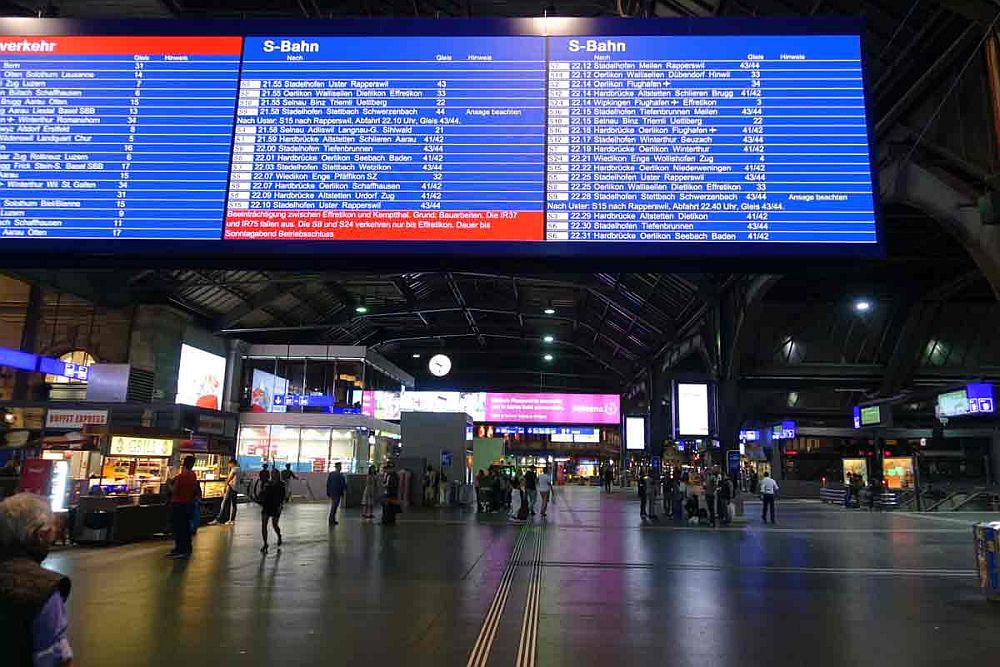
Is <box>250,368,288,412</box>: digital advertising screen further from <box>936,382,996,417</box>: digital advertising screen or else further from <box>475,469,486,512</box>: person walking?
<box>936,382,996,417</box>: digital advertising screen

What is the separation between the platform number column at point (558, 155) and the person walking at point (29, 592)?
4.26 meters

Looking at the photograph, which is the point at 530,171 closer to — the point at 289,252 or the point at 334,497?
the point at 289,252

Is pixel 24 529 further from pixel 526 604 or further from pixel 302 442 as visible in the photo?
pixel 302 442

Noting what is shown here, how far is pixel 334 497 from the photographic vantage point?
59.3 feet

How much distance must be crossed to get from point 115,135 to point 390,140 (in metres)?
2.59

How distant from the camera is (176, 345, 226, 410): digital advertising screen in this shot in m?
30.8

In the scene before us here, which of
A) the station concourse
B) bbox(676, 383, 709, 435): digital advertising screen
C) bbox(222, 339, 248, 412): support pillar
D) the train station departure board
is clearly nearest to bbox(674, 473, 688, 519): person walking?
bbox(676, 383, 709, 435): digital advertising screen

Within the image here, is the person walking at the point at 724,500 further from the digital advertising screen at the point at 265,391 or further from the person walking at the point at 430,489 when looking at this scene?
the digital advertising screen at the point at 265,391

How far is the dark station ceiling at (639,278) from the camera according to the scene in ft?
29.9

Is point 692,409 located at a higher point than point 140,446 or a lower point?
higher

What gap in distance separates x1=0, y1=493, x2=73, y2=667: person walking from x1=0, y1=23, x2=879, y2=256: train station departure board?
12.2ft

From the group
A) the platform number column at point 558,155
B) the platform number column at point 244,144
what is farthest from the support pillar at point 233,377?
the platform number column at point 558,155

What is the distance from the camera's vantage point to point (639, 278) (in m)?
28.2

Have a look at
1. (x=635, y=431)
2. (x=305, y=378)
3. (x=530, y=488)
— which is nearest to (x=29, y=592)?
(x=530, y=488)
